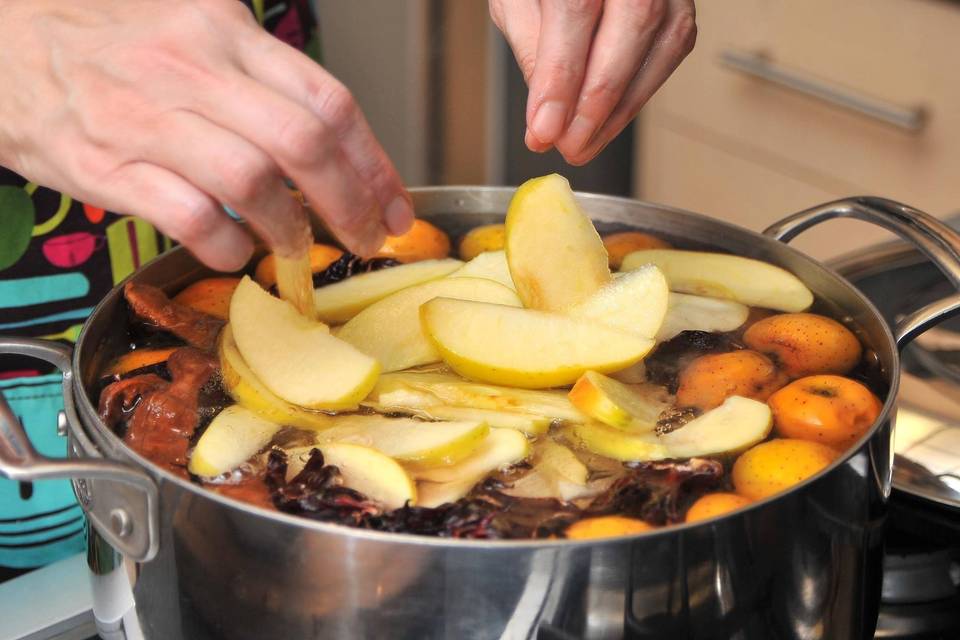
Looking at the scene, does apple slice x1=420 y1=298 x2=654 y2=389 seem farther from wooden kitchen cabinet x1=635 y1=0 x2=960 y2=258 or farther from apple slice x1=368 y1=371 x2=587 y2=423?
wooden kitchen cabinet x1=635 y1=0 x2=960 y2=258

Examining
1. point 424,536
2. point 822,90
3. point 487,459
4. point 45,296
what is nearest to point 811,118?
point 822,90

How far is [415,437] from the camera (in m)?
0.65

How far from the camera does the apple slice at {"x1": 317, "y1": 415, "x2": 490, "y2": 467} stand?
64 cm

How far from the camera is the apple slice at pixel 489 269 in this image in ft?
2.67

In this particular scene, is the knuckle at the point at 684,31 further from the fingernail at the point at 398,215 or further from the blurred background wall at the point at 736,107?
the blurred background wall at the point at 736,107

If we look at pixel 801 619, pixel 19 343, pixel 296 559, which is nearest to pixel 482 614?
pixel 296 559

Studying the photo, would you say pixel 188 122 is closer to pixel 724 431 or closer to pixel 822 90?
pixel 724 431

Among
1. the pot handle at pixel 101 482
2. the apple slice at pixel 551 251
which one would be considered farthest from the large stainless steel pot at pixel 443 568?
the apple slice at pixel 551 251

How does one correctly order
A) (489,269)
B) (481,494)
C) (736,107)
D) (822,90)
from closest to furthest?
(481,494) → (489,269) → (822,90) → (736,107)

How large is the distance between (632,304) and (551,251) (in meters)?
0.07

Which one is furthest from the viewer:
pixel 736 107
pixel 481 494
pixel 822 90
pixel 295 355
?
Answer: pixel 736 107

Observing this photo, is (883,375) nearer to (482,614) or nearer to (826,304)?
(826,304)

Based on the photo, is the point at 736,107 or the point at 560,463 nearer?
the point at 560,463

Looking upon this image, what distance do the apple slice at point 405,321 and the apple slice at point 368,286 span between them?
0.8 inches
